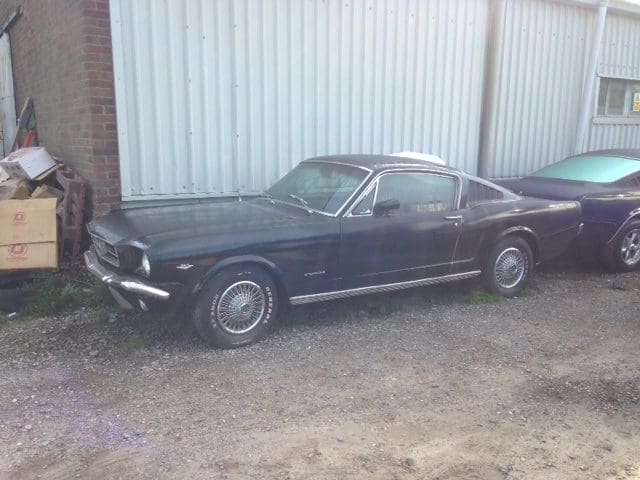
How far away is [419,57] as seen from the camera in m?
8.14

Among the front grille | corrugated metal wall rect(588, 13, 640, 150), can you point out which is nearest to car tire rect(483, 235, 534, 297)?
the front grille

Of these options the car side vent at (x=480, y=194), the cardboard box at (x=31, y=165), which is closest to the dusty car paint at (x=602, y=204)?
the car side vent at (x=480, y=194)

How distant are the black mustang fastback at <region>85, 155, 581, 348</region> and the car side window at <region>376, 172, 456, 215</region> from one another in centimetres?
1

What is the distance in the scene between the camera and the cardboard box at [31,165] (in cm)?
672

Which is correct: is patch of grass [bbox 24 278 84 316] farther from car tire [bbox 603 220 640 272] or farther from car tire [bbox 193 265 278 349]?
car tire [bbox 603 220 640 272]

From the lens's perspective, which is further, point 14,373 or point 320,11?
point 320,11

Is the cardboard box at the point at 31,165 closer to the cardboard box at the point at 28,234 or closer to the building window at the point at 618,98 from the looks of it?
the cardboard box at the point at 28,234

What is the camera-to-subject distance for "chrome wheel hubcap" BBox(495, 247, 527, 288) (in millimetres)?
6023

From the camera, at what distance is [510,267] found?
6.09 meters

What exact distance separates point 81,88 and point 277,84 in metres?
2.26

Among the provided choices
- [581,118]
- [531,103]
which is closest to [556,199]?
→ [531,103]

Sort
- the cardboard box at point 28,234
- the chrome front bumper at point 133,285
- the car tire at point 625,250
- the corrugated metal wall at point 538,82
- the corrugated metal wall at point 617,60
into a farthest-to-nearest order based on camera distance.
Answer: the corrugated metal wall at point 617,60 < the corrugated metal wall at point 538,82 < the car tire at point 625,250 < the cardboard box at point 28,234 < the chrome front bumper at point 133,285

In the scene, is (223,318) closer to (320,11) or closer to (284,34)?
(284,34)

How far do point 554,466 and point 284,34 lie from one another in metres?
5.66
